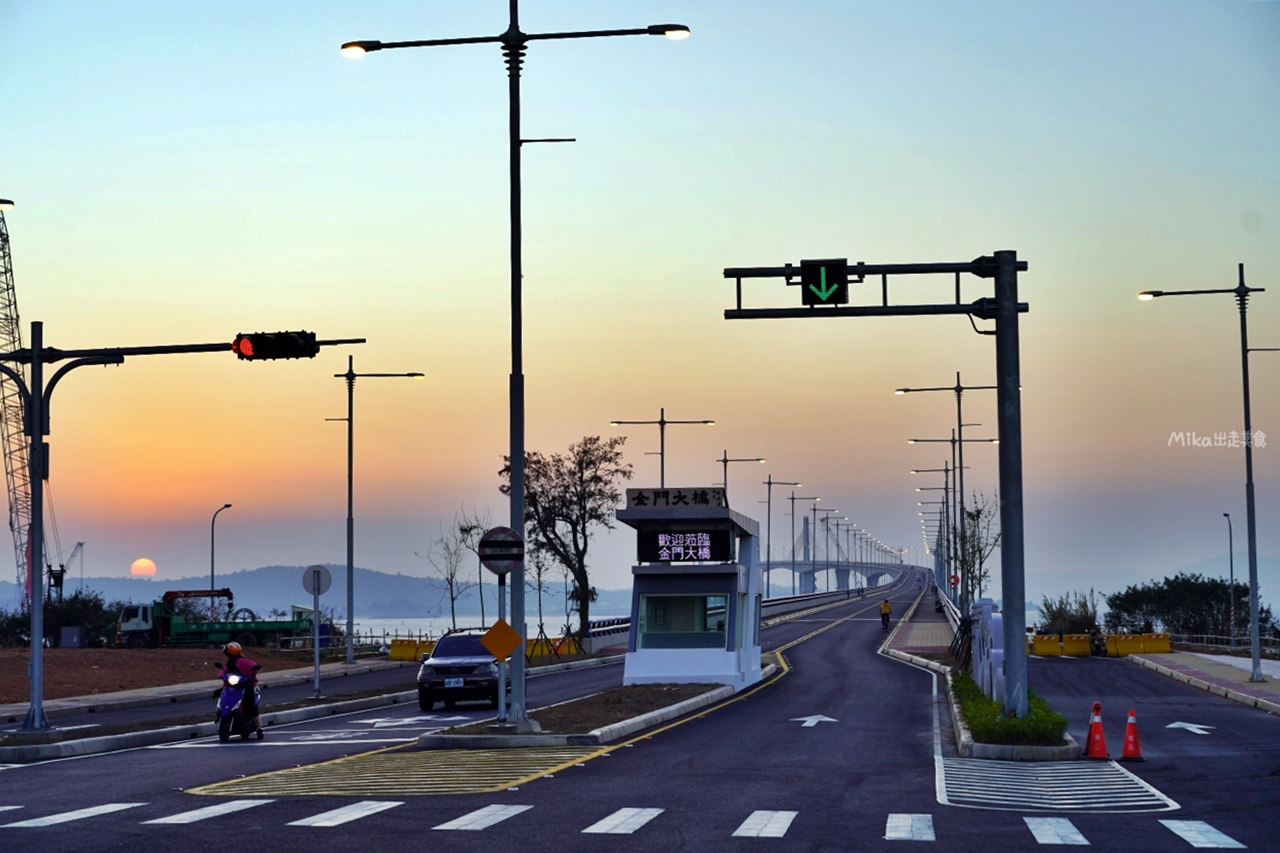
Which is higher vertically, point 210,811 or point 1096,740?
point 210,811

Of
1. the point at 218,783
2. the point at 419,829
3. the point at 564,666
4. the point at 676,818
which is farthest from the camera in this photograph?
the point at 564,666

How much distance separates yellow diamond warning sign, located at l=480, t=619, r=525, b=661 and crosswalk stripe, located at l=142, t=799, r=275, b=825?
6.47 meters

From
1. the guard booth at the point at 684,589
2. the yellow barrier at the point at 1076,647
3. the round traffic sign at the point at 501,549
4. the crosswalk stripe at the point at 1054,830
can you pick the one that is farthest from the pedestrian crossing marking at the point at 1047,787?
the yellow barrier at the point at 1076,647

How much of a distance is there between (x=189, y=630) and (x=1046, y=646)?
1563 inches

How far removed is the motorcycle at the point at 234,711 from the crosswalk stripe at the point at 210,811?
9.01 m

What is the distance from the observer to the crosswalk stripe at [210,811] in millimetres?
14523

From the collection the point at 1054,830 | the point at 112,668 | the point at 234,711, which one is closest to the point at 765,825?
the point at 1054,830

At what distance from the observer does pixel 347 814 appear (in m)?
14.9

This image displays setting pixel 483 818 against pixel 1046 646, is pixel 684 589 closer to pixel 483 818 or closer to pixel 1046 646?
pixel 483 818

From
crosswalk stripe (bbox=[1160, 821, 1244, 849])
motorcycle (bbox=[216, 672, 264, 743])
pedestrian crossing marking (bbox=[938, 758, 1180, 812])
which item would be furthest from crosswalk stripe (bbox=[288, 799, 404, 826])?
motorcycle (bbox=[216, 672, 264, 743])

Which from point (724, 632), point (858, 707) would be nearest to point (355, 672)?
point (724, 632)

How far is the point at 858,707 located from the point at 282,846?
22.0m

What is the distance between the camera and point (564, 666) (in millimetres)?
56719

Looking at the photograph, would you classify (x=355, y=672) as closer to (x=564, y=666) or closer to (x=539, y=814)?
(x=564, y=666)
